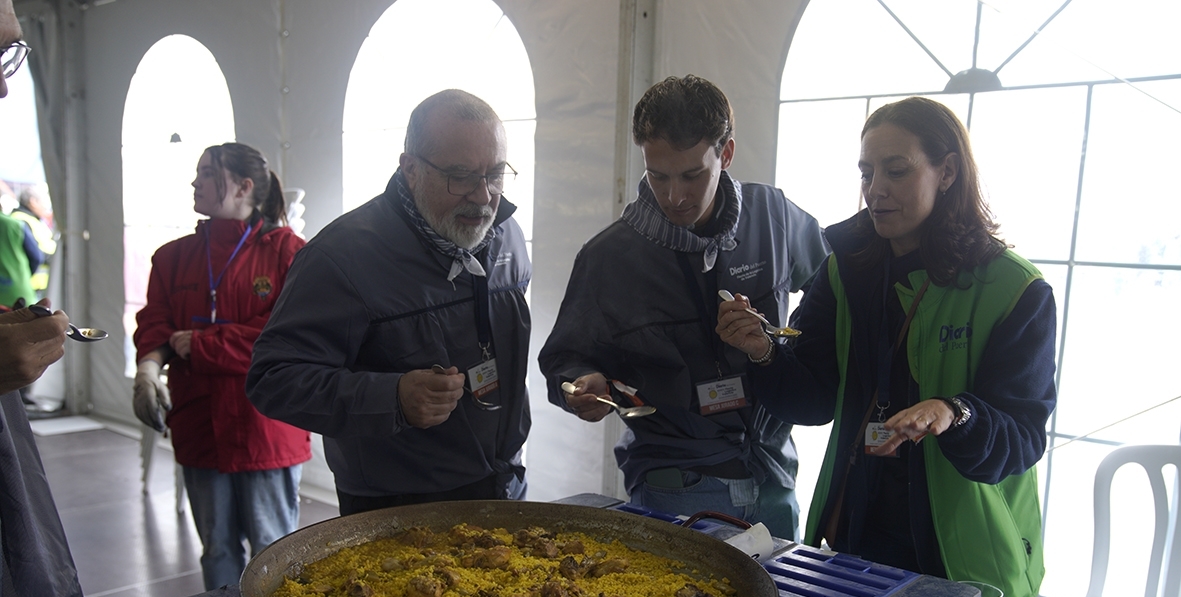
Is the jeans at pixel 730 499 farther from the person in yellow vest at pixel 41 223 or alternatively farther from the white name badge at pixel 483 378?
the person in yellow vest at pixel 41 223

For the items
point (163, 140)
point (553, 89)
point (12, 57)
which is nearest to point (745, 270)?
point (12, 57)

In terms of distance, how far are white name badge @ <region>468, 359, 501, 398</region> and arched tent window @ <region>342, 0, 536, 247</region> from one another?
188cm

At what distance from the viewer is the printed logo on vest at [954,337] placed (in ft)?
5.27

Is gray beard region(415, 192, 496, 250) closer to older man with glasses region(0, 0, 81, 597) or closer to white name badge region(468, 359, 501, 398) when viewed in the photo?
white name badge region(468, 359, 501, 398)

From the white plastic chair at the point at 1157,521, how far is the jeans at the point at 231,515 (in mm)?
2425

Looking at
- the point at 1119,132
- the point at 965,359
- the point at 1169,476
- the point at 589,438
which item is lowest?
the point at 589,438

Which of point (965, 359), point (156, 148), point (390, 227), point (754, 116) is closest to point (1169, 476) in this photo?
point (965, 359)

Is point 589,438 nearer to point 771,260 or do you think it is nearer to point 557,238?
point 557,238

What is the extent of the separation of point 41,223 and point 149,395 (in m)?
5.22

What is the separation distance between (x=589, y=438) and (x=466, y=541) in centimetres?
195

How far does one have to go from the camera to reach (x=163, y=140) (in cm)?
625

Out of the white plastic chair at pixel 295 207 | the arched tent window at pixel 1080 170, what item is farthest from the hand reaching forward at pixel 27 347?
the white plastic chair at pixel 295 207

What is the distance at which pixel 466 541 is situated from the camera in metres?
1.51

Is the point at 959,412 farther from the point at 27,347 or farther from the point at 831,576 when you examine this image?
the point at 27,347
